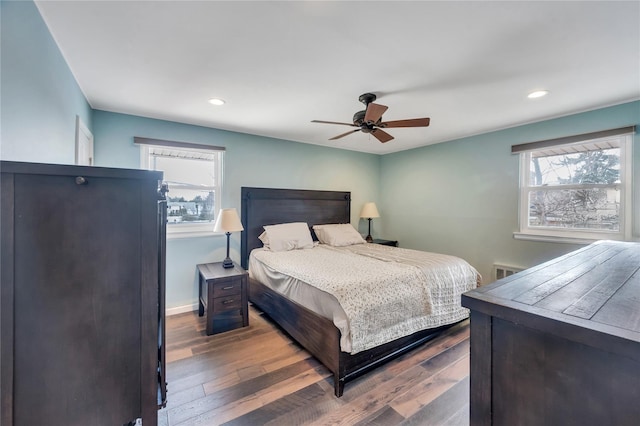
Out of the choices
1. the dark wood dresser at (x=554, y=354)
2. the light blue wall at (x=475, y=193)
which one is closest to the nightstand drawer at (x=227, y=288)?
the dark wood dresser at (x=554, y=354)

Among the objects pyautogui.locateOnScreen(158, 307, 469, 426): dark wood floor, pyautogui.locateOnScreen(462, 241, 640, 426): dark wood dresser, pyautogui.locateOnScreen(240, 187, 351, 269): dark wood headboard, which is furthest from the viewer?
pyautogui.locateOnScreen(240, 187, 351, 269): dark wood headboard

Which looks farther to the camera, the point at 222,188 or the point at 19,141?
the point at 222,188

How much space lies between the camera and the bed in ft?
6.54

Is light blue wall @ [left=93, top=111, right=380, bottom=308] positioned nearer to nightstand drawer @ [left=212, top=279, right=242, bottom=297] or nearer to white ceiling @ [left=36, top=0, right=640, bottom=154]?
white ceiling @ [left=36, top=0, right=640, bottom=154]

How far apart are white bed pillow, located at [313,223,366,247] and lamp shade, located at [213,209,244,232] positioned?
140 cm

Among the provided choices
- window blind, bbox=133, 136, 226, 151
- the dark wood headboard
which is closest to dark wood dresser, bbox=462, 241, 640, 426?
the dark wood headboard

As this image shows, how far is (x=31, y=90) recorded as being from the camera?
1.35 meters

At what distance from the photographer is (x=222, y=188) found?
3.61m

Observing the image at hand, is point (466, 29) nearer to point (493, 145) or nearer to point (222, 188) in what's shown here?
point (493, 145)

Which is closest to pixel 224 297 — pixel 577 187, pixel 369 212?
pixel 369 212

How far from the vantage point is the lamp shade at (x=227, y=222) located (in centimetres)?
319

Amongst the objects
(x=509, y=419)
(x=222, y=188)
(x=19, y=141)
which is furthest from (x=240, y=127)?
(x=509, y=419)

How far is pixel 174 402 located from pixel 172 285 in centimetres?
172

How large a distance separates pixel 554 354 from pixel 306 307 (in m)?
1.79
